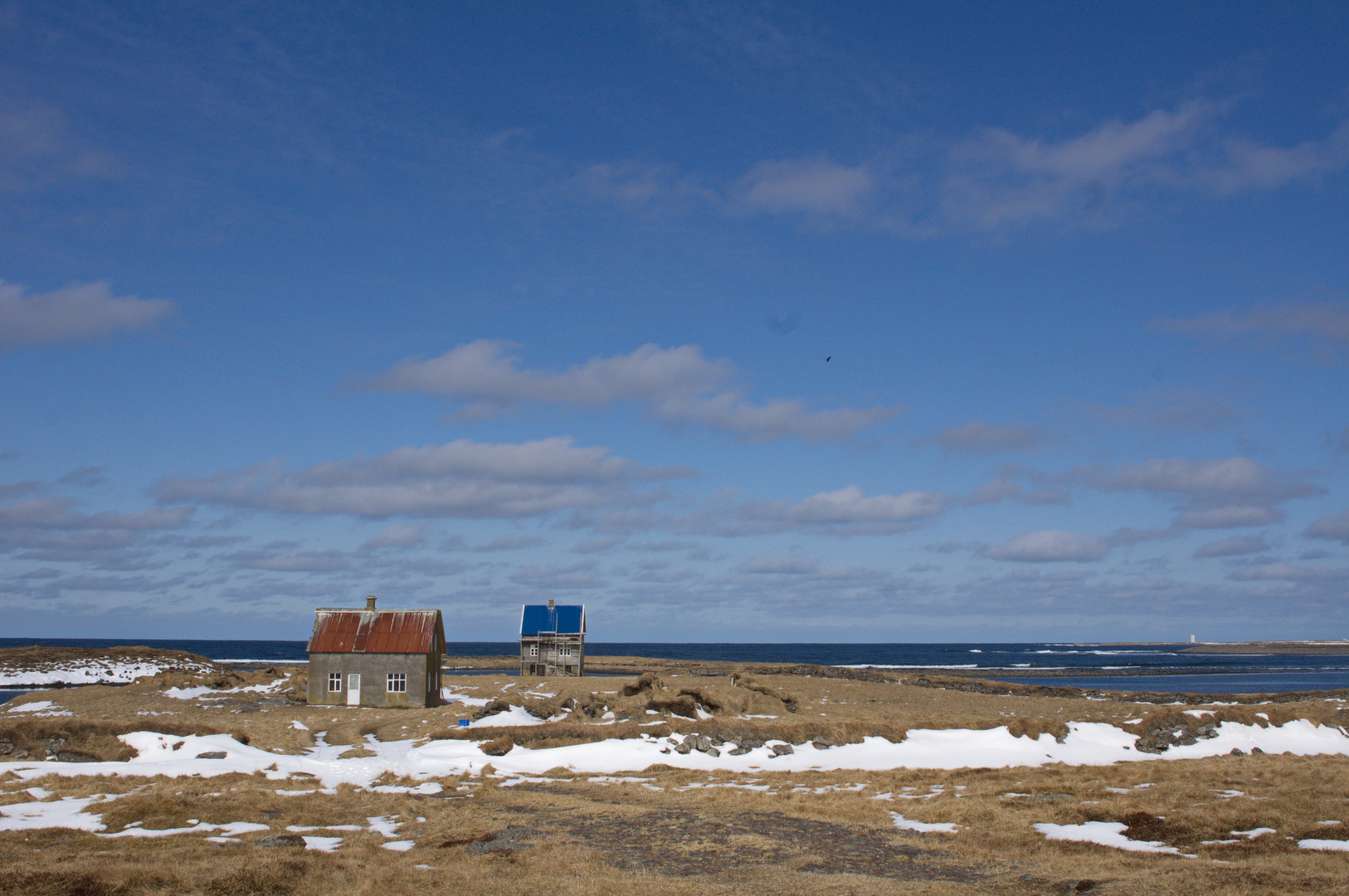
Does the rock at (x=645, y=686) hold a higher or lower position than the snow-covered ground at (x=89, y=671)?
higher

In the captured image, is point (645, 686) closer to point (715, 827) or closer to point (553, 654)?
point (553, 654)

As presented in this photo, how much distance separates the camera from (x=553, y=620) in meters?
74.4

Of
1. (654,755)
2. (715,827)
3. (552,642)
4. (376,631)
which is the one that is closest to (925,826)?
(715,827)

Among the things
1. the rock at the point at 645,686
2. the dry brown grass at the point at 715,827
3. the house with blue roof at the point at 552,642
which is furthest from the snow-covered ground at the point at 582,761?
the house with blue roof at the point at 552,642

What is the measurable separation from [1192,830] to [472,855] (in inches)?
590

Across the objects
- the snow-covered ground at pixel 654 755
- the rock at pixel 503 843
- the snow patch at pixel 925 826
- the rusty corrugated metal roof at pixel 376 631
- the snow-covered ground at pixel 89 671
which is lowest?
the snow-covered ground at pixel 89 671

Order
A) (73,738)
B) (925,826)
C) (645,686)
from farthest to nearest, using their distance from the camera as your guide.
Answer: (645,686), (73,738), (925,826)

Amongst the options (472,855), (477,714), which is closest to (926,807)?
(472,855)

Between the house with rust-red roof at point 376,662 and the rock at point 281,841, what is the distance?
3164cm

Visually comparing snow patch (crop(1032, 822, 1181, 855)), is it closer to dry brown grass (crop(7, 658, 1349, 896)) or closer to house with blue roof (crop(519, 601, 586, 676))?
dry brown grass (crop(7, 658, 1349, 896))

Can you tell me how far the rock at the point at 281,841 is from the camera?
59.1 ft

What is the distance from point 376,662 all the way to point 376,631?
5.78 feet

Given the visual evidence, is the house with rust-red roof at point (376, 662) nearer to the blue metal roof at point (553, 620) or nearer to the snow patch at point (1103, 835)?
the blue metal roof at point (553, 620)

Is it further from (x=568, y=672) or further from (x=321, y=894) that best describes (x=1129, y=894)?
(x=568, y=672)
